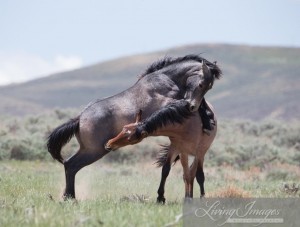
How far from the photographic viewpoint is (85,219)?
5895 mm

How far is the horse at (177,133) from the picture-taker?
8.99 m

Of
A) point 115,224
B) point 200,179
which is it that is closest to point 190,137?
point 200,179

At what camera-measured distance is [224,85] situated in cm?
9362

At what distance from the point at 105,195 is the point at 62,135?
1452 millimetres

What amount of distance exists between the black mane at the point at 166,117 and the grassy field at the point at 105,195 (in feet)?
3.56

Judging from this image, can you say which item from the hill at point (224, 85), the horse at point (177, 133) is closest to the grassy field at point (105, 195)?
the horse at point (177, 133)

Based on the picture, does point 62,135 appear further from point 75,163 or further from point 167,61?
point 167,61

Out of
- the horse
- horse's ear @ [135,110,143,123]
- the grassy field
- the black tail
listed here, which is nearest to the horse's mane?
the horse

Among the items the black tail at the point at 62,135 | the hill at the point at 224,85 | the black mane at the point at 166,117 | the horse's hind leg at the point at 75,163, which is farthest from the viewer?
the hill at the point at 224,85

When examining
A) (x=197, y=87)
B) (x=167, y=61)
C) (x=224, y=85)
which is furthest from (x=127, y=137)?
(x=224, y=85)

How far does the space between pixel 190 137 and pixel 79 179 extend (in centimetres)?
434

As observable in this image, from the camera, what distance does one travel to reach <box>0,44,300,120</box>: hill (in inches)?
2891

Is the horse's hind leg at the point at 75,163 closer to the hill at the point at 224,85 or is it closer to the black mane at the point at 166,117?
the black mane at the point at 166,117

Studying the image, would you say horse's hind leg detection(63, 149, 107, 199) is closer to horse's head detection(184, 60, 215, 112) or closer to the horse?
the horse
